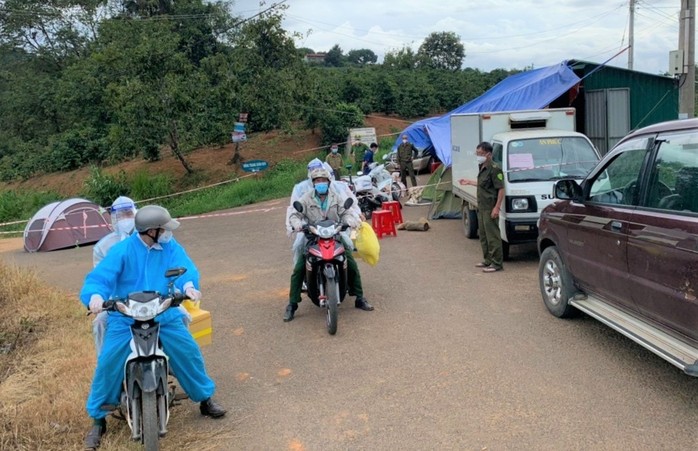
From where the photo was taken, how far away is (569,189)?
573cm

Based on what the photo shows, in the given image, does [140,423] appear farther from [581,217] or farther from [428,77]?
[428,77]

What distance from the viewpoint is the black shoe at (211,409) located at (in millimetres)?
4547

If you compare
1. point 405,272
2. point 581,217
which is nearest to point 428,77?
point 405,272

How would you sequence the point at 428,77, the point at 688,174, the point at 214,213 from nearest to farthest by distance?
the point at 688,174 < the point at 214,213 < the point at 428,77

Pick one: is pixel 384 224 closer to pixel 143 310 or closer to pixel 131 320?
pixel 131 320

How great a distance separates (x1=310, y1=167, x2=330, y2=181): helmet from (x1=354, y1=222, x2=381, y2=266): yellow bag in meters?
0.75

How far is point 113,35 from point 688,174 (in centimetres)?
2716

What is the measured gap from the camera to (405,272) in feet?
29.5

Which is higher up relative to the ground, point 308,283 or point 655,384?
point 308,283

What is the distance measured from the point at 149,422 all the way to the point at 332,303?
9.10ft

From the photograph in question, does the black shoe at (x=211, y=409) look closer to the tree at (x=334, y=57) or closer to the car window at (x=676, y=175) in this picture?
the car window at (x=676, y=175)

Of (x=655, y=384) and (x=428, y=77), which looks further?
(x=428, y=77)

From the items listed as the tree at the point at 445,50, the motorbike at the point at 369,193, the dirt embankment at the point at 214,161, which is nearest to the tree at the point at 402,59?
the tree at the point at 445,50

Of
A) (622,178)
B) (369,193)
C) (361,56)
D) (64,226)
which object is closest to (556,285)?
(622,178)
